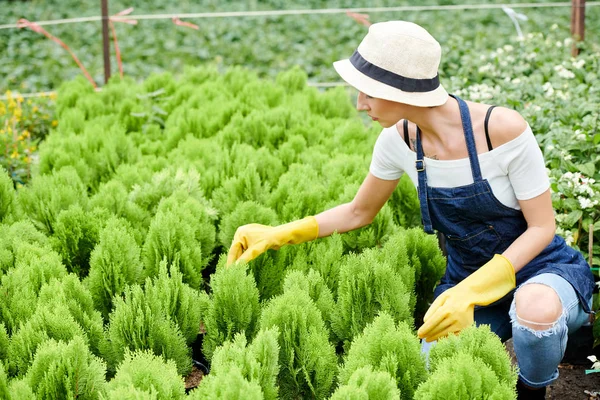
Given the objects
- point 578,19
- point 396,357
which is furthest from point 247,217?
point 578,19

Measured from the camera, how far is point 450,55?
6.39m

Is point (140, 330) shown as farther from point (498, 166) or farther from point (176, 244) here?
point (498, 166)

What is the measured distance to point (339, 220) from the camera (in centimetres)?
307

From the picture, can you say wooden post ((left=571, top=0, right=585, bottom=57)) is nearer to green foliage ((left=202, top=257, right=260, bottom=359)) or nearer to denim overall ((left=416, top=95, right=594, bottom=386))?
denim overall ((left=416, top=95, right=594, bottom=386))

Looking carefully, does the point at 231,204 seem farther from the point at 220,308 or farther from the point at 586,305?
the point at 586,305

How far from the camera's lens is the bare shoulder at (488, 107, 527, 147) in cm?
259

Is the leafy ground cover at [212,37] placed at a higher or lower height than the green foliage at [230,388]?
lower

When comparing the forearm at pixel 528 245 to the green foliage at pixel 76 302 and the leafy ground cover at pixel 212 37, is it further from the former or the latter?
the leafy ground cover at pixel 212 37

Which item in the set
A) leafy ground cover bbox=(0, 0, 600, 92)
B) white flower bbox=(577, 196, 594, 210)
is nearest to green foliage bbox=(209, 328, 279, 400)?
white flower bbox=(577, 196, 594, 210)

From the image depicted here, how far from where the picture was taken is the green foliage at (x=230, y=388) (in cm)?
195

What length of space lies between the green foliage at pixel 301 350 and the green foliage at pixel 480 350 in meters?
0.35

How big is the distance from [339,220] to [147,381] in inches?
49.3

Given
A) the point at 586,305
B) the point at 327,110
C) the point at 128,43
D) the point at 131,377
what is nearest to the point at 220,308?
the point at 131,377

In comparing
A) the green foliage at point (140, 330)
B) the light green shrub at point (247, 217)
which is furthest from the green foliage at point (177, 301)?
the light green shrub at point (247, 217)
